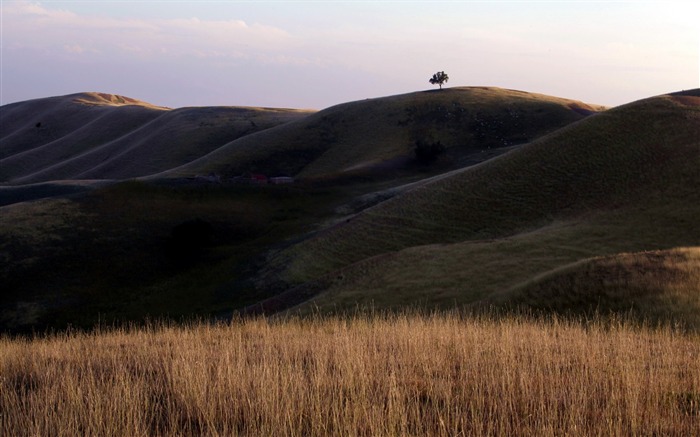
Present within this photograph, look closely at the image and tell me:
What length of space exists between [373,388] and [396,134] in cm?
9923

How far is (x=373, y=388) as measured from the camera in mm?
9578

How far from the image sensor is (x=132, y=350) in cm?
1327

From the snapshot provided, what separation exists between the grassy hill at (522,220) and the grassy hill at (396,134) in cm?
2896

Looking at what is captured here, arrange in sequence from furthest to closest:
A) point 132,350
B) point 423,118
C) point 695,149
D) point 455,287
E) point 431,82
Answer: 1. point 431,82
2. point 423,118
3. point 695,149
4. point 455,287
5. point 132,350

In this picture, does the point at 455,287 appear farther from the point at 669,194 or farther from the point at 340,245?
the point at 669,194

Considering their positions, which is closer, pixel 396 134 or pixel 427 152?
pixel 427 152

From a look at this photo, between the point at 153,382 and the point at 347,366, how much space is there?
9.98 ft

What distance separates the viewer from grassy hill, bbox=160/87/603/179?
95.9 metres

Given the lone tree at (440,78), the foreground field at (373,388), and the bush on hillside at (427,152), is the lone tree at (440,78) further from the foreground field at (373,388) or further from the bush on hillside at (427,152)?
the foreground field at (373,388)

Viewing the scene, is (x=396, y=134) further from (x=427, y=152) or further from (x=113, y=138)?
(x=113, y=138)

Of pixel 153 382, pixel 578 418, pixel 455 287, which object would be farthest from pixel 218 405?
pixel 455 287

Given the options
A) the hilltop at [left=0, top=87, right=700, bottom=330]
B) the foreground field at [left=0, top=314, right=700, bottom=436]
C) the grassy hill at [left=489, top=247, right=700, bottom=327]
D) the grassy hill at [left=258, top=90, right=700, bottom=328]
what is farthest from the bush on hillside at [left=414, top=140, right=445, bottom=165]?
the foreground field at [left=0, top=314, right=700, bottom=436]

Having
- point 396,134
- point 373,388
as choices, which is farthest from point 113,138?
point 373,388

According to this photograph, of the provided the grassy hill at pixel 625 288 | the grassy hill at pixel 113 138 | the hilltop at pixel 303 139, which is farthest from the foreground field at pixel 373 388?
the grassy hill at pixel 113 138
